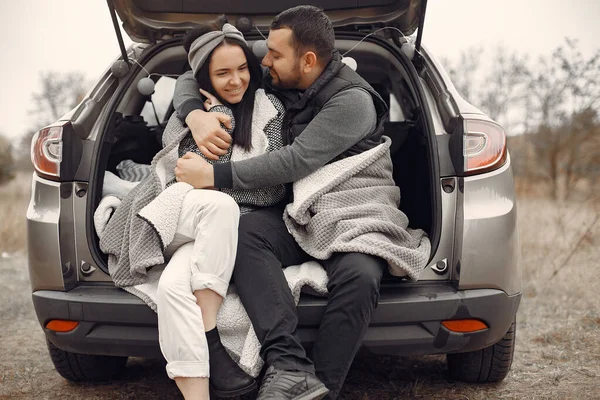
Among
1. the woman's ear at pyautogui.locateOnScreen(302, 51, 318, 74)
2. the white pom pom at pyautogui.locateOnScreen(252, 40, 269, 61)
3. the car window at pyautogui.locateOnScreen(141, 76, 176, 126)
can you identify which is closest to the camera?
the woman's ear at pyautogui.locateOnScreen(302, 51, 318, 74)

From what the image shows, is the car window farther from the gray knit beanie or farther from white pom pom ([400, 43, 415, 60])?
white pom pom ([400, 43, 415, 60])

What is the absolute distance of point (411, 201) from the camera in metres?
2.85

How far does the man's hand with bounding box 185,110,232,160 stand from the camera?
7.80 feet

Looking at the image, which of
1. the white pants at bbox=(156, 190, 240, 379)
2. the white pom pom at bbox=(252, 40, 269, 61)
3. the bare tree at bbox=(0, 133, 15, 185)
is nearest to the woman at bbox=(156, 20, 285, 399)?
the white pants at bbox=(156, 190, 240, 379)

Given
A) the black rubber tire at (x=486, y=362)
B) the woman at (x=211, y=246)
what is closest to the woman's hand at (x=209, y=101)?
the woman at (x=211, y=246)

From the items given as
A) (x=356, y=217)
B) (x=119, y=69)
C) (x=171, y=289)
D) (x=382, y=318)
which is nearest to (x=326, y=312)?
(x=382, y=318)

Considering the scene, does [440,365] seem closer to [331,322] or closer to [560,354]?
[560,354]

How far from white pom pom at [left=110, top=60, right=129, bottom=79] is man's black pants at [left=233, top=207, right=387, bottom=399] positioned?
109cm

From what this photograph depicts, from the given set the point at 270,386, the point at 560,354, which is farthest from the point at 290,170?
the point at 560,354

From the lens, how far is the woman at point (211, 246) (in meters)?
2.00

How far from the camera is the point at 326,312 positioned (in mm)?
2078

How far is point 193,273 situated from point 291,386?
→ 486 millimetres

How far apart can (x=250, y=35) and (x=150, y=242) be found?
4.14 ft

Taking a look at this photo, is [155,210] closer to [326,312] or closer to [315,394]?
[326,312]
